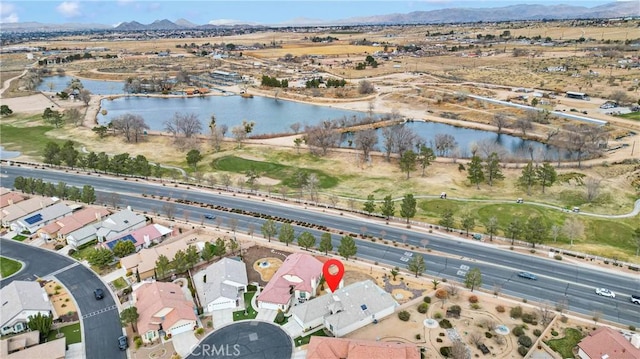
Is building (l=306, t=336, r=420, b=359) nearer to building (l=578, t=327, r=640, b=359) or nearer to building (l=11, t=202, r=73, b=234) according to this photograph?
building (l=578, t=327, r=640, b=359)

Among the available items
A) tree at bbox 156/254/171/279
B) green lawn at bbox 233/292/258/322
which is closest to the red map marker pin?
green lawn at bbox 233/292/258/322

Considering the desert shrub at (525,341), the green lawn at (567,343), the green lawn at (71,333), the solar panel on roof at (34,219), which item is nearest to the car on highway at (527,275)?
the green lawn at (567,343)

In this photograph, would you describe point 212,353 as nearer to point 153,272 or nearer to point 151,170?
point 153,272

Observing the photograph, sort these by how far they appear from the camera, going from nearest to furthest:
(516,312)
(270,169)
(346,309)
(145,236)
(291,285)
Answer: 1. (346,309)
2. (516,312)
3. (291,285)
4. (145,236)
5. (270,169)

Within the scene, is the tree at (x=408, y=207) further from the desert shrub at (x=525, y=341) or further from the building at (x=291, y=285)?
the desert shrub at (x=525, y=341)

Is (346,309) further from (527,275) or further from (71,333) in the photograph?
(71,333)

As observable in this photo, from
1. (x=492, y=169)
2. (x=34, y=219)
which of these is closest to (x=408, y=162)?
(x=492, y=169)
